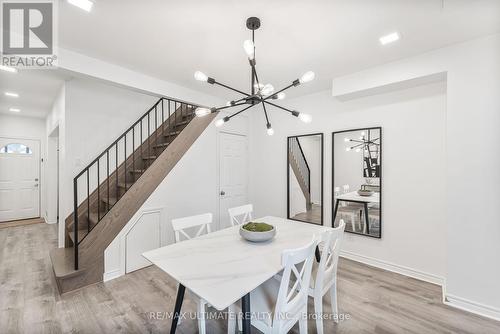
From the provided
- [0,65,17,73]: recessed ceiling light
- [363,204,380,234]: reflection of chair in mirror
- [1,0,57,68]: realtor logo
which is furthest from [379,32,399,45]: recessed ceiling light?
[0,65,17,73]: recessed ceiling light

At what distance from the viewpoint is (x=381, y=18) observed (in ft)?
6.22

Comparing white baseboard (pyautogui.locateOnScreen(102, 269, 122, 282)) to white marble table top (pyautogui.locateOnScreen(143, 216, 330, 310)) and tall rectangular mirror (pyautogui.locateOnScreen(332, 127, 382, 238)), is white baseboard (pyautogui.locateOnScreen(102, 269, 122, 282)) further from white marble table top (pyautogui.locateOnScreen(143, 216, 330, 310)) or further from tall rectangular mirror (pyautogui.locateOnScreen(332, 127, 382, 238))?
tall rectangular mirror (pyautogui.locateOnScreen(332, 127, 382, 238))

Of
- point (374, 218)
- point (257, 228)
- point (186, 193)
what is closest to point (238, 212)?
point (257, 228)

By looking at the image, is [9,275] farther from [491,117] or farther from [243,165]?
[491,117]

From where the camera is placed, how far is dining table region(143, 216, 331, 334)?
130 cm

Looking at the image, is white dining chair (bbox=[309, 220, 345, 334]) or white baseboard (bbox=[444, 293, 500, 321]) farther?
white baseboard (bbox=[444, 293, 500, 321])

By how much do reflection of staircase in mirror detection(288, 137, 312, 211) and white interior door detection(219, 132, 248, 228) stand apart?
1.02 meters

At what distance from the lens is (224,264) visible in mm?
1618

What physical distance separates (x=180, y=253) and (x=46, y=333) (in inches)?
53.8

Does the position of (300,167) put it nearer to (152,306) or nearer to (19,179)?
(152,306)

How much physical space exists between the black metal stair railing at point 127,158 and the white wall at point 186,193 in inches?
15.2

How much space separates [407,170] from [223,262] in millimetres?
2630

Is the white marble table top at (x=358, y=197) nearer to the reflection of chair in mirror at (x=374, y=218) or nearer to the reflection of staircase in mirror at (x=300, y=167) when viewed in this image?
the reflection of chair in mirror at (x=374, y=218)

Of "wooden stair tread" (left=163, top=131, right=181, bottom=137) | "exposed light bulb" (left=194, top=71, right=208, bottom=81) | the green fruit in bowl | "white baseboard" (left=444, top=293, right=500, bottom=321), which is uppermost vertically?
"exposed light bulb" (left=194, top=71, right=208, bottom=81)
